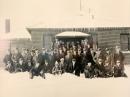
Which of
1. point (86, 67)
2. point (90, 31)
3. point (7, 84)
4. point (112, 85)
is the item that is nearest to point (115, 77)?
point (112, 85)

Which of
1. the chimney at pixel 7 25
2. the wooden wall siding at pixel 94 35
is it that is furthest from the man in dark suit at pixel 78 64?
the chimney at pixel 7 25

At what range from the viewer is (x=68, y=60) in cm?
138

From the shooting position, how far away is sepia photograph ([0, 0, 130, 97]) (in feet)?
4.44

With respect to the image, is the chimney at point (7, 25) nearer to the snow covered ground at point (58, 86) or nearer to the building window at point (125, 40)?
the snow covered ground at point (58, 86)

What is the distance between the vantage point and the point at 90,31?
1370 millimetres

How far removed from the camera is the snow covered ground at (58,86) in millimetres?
1351

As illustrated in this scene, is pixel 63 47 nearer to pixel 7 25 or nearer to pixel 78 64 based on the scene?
pixel 78 64

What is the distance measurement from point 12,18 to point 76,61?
0.36 metres

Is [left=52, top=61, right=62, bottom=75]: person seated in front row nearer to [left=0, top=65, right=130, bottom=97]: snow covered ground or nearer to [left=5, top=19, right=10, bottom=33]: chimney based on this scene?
[left=0, top=65, right=130, bottom=97]: snow covered ground

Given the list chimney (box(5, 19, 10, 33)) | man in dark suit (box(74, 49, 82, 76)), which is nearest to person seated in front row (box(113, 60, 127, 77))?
man in dark suit (box(74, 49, 82, 76))

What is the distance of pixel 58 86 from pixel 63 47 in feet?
0.60

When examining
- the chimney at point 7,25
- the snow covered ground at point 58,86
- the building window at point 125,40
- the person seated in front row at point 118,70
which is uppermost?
the chimney at point 7,25

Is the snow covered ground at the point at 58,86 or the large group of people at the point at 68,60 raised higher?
the large group of people at the point at 68,60

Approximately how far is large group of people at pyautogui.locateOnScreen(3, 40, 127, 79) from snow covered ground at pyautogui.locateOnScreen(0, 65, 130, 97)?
2 cm
